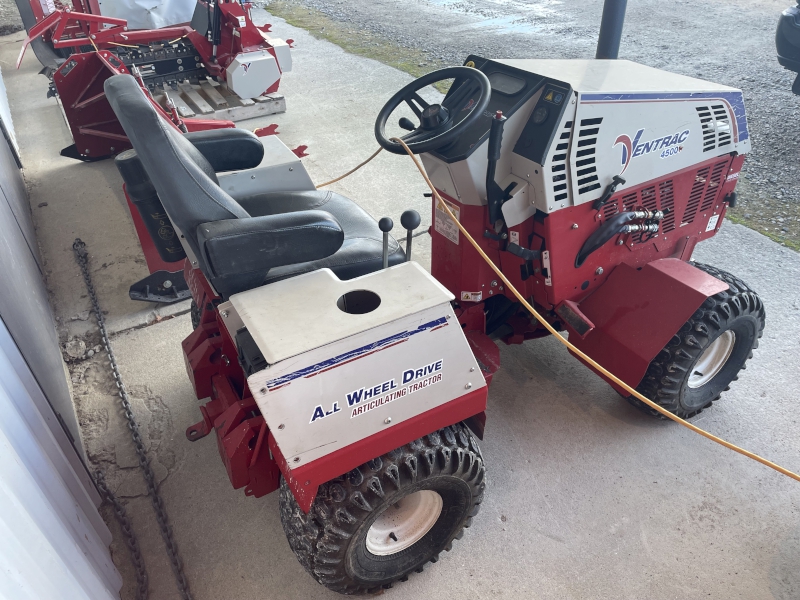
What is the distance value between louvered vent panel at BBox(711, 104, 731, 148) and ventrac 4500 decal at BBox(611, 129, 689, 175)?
149 mm

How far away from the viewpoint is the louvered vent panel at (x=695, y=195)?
80.7 inches

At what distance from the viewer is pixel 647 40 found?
652cm

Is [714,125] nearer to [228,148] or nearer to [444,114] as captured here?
[444,114]

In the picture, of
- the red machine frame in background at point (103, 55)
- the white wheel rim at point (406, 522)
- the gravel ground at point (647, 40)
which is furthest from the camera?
the red machine frame in background at point (103, 55)

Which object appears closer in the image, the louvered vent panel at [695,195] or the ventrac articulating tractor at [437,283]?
the ventrac articulating tractor at [437,283]

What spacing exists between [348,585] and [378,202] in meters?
2.48

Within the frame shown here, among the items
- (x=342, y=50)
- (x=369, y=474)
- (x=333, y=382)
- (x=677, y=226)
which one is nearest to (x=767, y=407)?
(x=677, y=226)

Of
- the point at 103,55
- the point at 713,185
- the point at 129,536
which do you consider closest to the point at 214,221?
the point at 129,536

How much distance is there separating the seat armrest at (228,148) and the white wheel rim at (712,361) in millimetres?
1768

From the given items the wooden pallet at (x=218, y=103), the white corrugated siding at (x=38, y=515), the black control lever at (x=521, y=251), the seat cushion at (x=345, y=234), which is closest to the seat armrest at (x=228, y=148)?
the seat cushion at (x=345, y=234)

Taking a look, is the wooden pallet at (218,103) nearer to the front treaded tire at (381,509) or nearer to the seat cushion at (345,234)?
the seat cushion at (345,234)

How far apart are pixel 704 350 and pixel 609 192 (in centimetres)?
62

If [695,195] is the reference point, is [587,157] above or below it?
above

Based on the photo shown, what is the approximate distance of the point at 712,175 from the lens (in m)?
2.08
